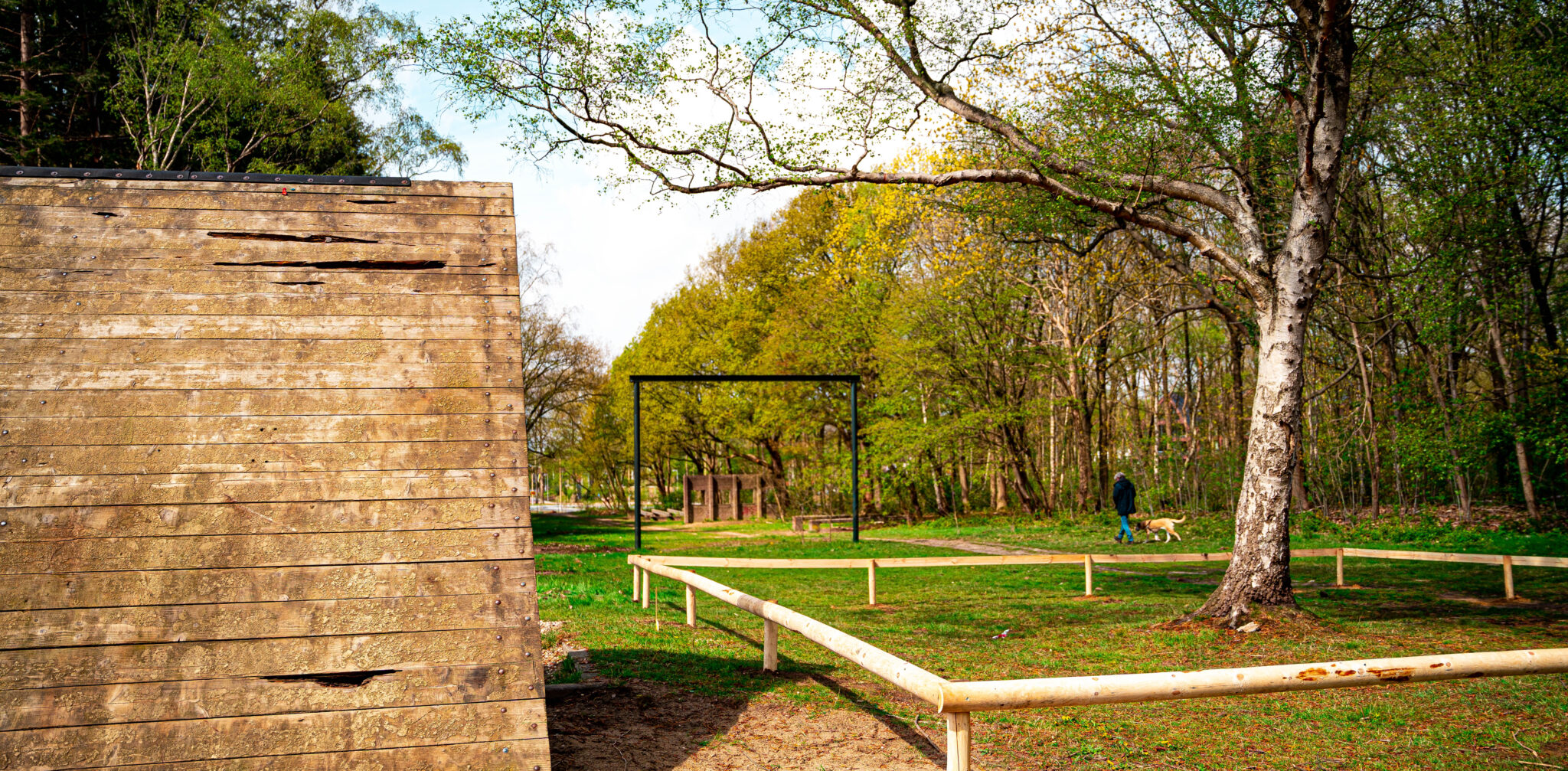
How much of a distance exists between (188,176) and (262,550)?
2509mm

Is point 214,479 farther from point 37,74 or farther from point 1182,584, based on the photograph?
point 37,74

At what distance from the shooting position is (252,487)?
398 centimetres

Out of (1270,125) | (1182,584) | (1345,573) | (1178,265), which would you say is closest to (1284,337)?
(1178,265)

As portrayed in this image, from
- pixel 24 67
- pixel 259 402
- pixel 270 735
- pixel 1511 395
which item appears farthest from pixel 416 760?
pixel 24 67

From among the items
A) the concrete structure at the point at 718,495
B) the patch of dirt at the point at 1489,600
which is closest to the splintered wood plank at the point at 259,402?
the patch of dirt at the point at 1489,600

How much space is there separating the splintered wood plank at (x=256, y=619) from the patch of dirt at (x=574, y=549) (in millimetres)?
16417

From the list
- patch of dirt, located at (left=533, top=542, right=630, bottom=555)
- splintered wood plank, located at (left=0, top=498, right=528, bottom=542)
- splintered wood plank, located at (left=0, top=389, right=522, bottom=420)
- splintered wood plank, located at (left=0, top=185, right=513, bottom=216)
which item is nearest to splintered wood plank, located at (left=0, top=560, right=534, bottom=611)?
splintered wood plank, located at (left=0, top=498, right=528, bottom=542)

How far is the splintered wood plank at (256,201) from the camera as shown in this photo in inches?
186

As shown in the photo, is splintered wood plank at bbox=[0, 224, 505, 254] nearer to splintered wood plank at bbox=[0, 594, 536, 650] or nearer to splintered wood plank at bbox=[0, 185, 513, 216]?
Answer: splintered wood plank at bbox=[0, 185, 513, 216]

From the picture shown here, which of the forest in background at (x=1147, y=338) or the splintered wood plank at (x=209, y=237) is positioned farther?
the forest in background at (x=1147, y=338)

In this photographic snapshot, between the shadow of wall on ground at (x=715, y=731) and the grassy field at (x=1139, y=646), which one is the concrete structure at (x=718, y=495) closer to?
the grassy field at (x=1139, y=646)

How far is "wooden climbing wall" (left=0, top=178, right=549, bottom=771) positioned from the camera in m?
3.54

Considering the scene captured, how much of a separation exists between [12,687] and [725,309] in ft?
108

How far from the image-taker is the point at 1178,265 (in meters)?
11.0
